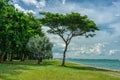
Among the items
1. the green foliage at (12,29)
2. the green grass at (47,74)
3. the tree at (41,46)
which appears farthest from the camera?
the tree at (41,46)

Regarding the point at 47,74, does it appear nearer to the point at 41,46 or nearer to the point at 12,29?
the point at 12,29

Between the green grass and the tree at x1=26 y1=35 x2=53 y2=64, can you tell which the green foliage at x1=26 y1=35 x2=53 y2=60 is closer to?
the tree at x1=26 y1=35 x2=53 y2=64

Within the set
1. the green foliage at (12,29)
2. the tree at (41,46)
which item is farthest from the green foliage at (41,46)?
the green foliage at (12,29)

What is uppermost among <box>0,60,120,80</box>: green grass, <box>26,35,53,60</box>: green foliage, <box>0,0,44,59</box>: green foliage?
<box>0,0,44,59</box>: green foliage

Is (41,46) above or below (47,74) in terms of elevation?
above

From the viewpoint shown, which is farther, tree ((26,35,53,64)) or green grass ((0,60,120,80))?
tree ((26,35,53,64))

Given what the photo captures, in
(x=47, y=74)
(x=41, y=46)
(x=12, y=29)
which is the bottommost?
(x=47, y=74)

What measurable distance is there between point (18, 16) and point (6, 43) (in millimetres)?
7432

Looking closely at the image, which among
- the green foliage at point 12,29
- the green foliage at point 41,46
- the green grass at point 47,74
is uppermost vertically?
the green foliage at point 12,29

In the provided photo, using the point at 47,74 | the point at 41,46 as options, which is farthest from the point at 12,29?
the point at 47,74

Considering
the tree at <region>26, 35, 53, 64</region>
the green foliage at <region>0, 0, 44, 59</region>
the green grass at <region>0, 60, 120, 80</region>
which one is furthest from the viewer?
the tree at <region>26, 35, 53, 64</region>

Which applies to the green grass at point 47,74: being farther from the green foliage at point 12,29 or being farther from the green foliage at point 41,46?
the green foliage at point 41,46

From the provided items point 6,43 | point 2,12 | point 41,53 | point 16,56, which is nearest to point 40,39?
point 41,53

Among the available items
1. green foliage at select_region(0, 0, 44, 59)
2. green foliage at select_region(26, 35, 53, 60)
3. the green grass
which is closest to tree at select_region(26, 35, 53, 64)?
green foliage at select_region(26, 35, 53, 60)
